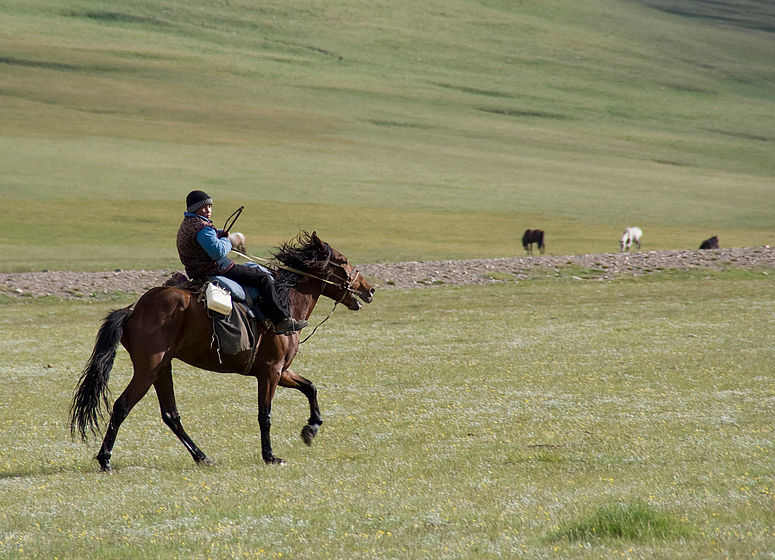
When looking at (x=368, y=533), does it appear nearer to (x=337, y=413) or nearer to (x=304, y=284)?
(x=304, y=284)

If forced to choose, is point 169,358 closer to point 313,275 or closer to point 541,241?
point 313,275

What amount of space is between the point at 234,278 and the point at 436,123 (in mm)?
92884

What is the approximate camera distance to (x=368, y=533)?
277 inches

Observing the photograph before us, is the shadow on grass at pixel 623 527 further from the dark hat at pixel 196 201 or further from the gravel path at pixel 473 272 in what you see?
the gravel path at pixel 473 272

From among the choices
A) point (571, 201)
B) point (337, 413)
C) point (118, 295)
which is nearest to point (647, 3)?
point (571, 201)

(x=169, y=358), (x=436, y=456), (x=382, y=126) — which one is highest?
(x=382, y=126)

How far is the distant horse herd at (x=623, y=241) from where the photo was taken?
4769cm

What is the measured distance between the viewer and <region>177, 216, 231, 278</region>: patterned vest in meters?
10.2

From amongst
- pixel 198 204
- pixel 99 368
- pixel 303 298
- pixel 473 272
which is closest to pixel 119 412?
pixel 99 368

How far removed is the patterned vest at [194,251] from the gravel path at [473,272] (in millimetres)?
20443

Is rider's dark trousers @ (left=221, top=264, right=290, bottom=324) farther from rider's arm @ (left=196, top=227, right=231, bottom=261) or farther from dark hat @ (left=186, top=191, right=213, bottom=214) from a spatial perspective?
dark hat @ (left=186, top=191, right=213, bottom=214)

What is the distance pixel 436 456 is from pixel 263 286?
3051 millimetres

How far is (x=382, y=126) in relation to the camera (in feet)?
319

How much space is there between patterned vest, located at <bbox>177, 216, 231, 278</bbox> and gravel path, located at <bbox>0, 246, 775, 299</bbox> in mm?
20443
